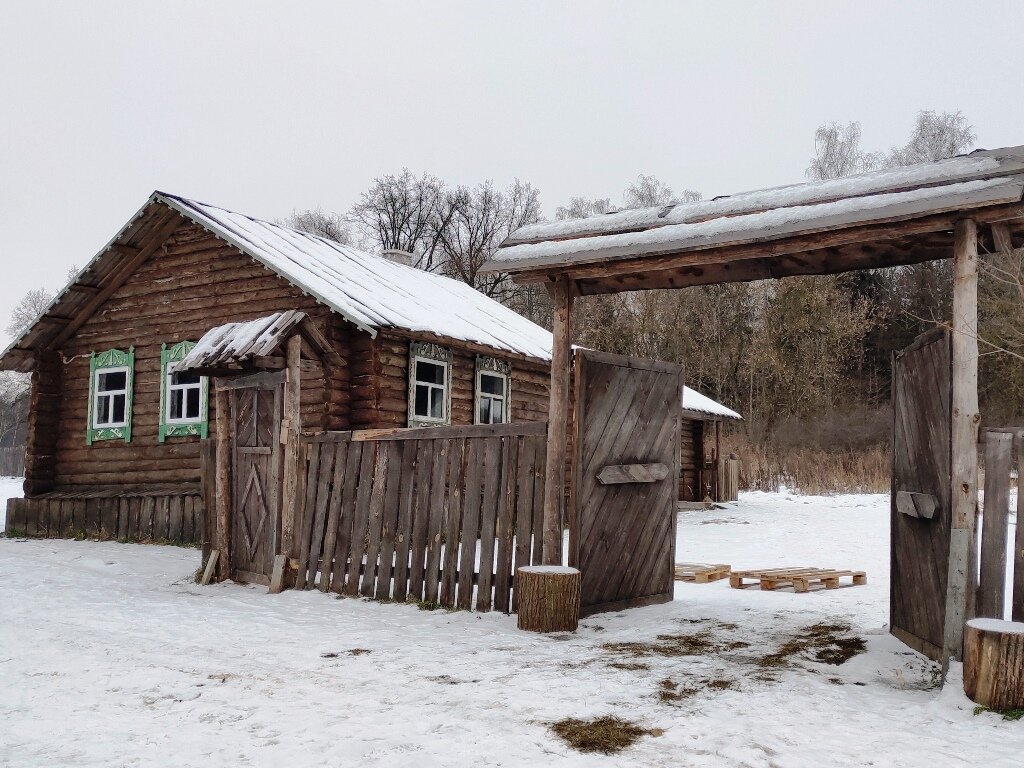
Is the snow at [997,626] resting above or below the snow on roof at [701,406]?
below

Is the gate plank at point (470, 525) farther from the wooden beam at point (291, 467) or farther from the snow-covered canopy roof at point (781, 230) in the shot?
the wooden beam at point (291, 467)

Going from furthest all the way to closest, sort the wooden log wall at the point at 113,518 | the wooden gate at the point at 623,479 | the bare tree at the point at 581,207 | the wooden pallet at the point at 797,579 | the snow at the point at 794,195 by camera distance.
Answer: the bare tree at the point at 581,207, the wooden log wall at the point at 113,518, the wooden pallet at the point at 797,579, the wooden gate at the point at 623,479, the snow at the point at 794,195

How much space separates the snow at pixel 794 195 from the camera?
5.28 metres

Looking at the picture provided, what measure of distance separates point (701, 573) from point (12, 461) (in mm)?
38971

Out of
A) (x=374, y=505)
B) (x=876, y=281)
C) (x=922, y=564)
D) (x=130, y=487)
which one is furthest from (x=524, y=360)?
(x=876, y=281)

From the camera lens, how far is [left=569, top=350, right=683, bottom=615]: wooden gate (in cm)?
724

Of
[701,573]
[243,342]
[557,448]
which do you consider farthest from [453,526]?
[701,573]

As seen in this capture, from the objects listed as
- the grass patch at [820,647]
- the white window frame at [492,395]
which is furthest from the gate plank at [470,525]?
the white window frame at [492,395]

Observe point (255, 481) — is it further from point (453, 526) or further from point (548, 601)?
point (548, 601)

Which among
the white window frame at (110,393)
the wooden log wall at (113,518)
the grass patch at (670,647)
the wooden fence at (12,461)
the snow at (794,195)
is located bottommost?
the wooden fence at (12,461)

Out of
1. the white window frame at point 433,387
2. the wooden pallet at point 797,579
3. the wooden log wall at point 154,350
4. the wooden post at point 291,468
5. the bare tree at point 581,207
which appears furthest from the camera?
the bare tree at point 581,207

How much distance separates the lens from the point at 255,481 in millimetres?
9055

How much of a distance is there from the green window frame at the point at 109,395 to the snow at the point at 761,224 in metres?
10.2

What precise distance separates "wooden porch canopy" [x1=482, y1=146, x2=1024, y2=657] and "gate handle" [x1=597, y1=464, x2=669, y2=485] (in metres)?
0.52
